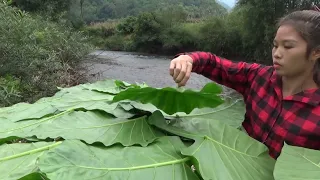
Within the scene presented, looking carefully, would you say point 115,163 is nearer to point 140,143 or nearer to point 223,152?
point 140,143

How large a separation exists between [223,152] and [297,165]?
193mm

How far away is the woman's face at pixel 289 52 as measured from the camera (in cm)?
127

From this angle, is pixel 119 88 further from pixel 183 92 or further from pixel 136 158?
pixel 136 158

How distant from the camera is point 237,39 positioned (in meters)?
17.9

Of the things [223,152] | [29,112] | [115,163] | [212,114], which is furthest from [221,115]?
[29,112]

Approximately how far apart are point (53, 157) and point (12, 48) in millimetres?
5279

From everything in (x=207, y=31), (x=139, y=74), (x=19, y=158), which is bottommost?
(x=139, y=74)

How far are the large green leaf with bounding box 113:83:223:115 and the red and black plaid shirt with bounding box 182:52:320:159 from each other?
0.29m

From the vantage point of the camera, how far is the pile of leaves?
84 centimetres

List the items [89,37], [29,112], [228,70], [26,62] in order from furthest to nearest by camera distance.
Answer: [89,37], [26,62], [228,70], [29,112]

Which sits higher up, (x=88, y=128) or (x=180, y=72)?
(x=180, y=72)

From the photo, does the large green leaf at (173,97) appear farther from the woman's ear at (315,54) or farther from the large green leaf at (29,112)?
the woman's ear at (315,54)

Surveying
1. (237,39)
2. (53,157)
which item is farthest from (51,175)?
(237,39)

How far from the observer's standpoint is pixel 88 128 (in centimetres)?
106
